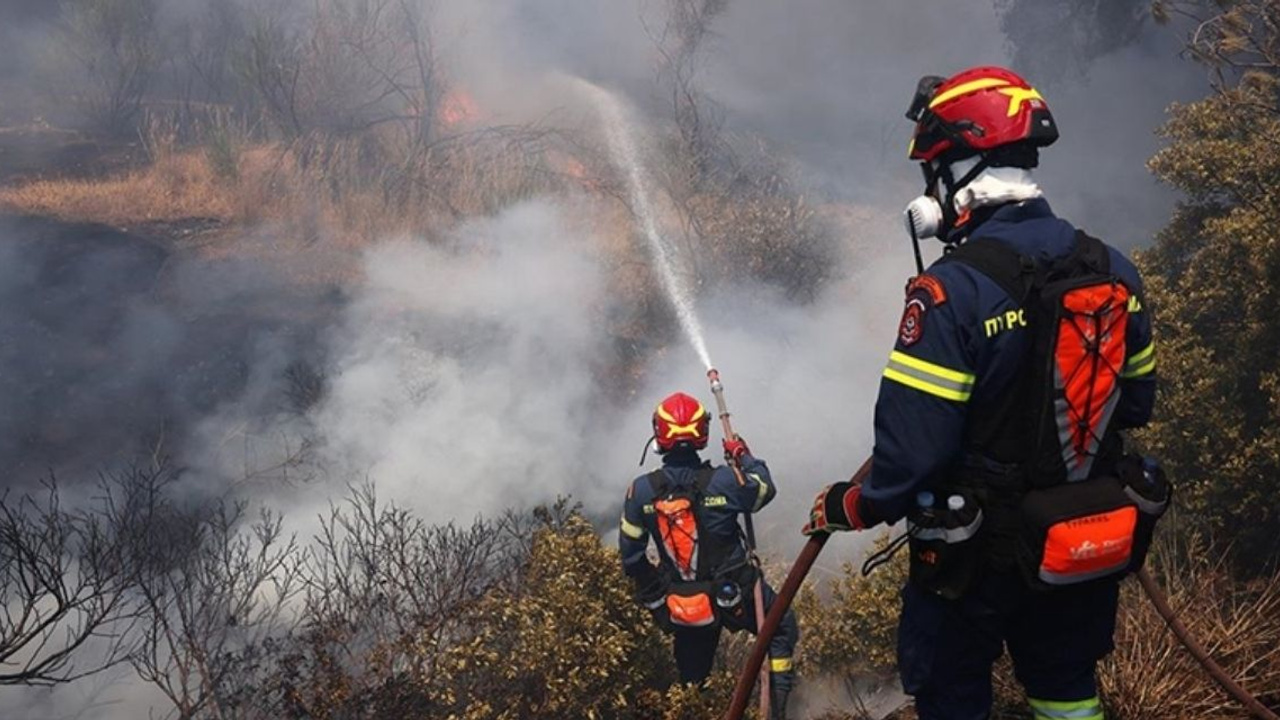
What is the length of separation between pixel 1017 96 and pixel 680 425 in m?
2.84

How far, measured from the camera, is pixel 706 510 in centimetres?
486

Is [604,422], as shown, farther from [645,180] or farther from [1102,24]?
[1102,24]

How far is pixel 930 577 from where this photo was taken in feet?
7.67

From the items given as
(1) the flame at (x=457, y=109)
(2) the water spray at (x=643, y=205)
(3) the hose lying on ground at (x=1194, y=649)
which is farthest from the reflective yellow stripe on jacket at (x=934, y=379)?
(1) the flame at (x=457, y=109)

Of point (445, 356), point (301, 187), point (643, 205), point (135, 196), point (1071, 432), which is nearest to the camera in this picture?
point (1071, 432)

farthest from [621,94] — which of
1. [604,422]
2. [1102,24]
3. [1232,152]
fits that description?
[1232,152]

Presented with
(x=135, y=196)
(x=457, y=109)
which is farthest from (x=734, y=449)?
(x=457, y=109)

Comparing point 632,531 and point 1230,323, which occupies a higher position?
point 1230,323

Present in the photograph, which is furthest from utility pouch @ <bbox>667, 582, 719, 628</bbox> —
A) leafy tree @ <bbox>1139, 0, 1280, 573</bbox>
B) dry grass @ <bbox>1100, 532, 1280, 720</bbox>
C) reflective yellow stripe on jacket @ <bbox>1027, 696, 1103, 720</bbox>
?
leafy tree @ <bbox>1139, 0, 1280, 573</bbox>

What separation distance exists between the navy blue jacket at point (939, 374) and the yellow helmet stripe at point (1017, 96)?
340mm

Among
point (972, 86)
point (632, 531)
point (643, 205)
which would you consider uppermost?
point (643, 205)

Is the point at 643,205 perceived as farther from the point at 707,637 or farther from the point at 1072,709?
the point at 1072,709

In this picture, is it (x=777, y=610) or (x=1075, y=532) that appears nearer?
(x=1075, y=532)

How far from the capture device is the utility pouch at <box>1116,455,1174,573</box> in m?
2.32
